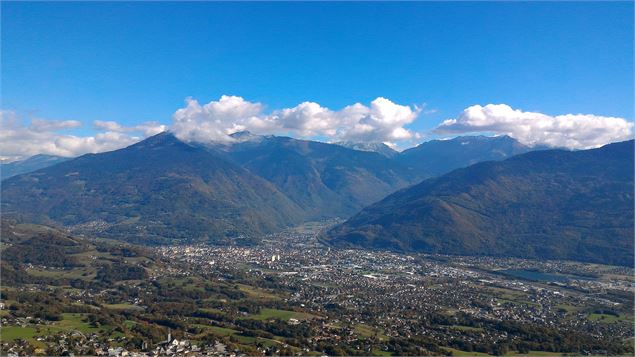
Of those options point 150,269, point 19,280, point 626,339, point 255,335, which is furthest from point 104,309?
point 626,339

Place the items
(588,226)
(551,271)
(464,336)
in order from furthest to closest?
1. (588,226)
2. (551,271)
3. (464,336)

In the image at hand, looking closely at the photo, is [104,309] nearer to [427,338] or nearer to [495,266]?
[427,338]

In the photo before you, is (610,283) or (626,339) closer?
(626,339)

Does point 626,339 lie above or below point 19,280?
below

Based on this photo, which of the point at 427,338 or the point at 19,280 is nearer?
the point at 427,338

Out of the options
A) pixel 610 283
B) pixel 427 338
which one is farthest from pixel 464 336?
pixel 610 283

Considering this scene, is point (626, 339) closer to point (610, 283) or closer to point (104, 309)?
point (610, 283)

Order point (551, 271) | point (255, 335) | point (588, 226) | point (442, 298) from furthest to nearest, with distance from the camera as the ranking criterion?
point (588, 226) < point (551, 271) < point (442, 298) < point (255, 335)

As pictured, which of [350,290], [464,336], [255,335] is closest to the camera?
[255,335]

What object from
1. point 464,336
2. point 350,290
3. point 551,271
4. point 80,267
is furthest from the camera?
point 551,271
